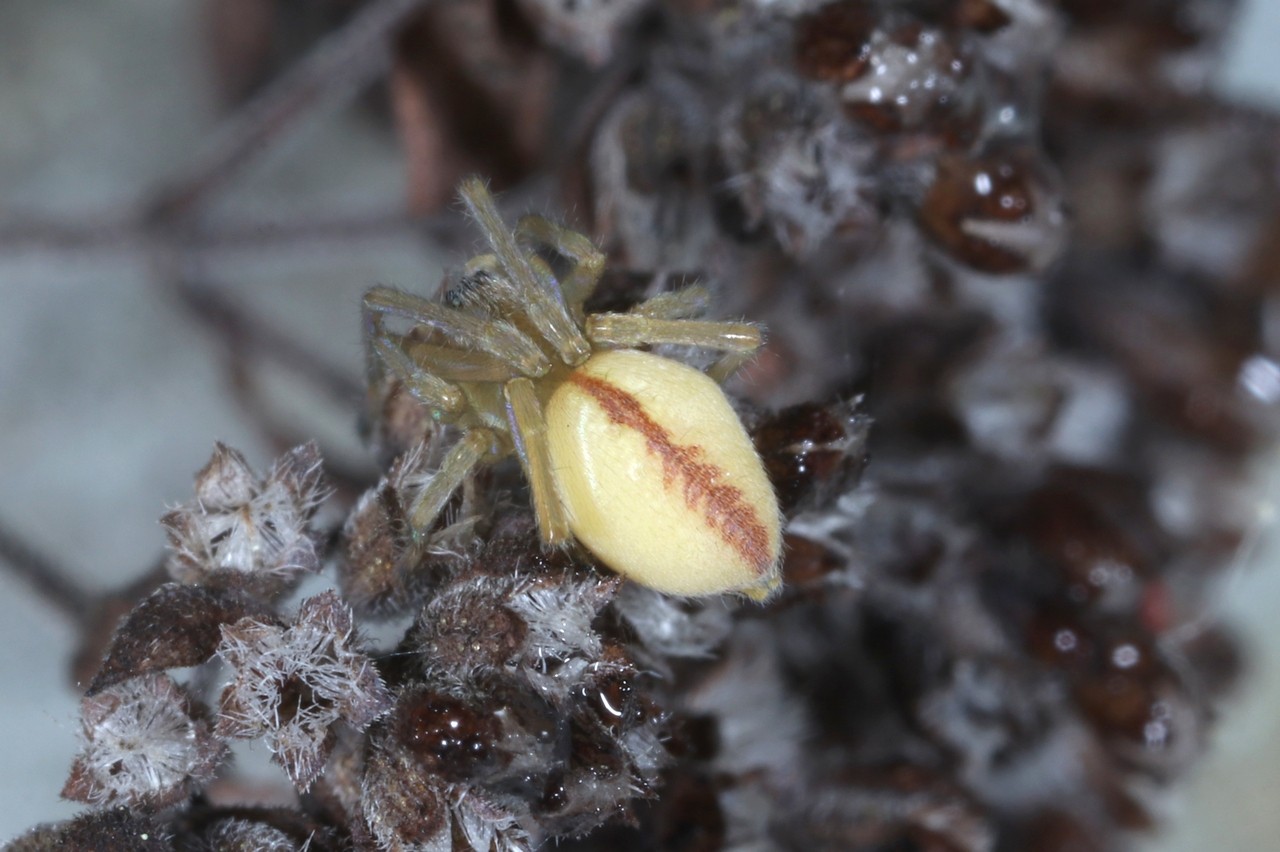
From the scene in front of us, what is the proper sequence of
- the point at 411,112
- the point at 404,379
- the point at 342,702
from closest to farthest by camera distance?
the point at 342,702
the point at 404,379
the point at 411,112

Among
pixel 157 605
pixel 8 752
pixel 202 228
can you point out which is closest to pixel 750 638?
pixel 157 605

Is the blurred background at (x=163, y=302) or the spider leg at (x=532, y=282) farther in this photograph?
the blurred background at (x=163, y=302)

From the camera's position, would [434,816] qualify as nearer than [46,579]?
Yes

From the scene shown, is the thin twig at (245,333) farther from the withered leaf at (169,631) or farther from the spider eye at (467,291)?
the withered leaf at (169,631)

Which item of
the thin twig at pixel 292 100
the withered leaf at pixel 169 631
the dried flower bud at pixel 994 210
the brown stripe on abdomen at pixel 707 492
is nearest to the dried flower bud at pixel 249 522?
the withered leaf at pixel 169 631

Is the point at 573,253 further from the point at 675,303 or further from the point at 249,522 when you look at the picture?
the point at 249,522

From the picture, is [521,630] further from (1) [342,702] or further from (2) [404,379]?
(2) [404,379]

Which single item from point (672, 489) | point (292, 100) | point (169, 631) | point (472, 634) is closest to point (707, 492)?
point (672, 489)
